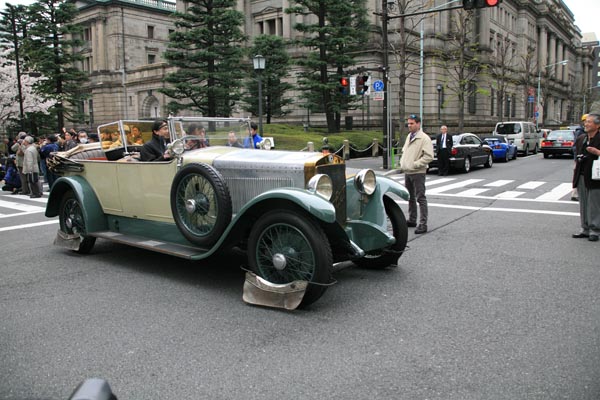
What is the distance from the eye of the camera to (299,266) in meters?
4.97

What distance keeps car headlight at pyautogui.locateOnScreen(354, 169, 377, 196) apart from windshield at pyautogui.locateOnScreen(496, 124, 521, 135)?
27038mm

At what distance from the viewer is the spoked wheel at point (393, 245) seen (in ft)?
20.5

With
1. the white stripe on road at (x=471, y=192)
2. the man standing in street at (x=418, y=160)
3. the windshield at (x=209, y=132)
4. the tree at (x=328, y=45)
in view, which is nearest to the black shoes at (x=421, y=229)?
the man standing in street at (x=418, y=160)

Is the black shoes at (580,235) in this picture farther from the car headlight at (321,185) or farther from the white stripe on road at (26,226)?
the white stripe on road at (26,226)

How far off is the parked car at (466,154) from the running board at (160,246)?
49.3 feet

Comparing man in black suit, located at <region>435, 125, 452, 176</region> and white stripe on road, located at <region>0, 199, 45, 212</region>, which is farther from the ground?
man in black suit, located at <region>435, 125, 452, 176</region>

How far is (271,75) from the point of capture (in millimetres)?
37438

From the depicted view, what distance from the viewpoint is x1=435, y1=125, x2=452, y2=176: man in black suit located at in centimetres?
1836

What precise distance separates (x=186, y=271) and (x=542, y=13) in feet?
269

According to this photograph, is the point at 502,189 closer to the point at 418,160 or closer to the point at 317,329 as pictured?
the point at 418,160

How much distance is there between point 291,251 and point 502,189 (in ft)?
39.0

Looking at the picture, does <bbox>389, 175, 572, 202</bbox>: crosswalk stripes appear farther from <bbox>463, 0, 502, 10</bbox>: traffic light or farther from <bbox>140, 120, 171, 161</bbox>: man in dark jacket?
<bbox>140, 120, 171, 161</bbox>: man in dark jacket

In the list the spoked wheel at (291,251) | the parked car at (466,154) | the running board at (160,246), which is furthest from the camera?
the parked car at (466,154)

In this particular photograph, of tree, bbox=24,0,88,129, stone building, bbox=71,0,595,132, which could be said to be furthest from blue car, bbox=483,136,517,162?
tree, bbox=24,0,88,129
